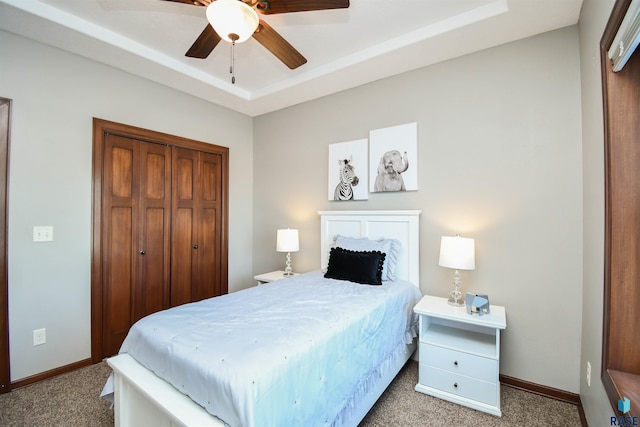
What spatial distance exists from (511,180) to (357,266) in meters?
1.45

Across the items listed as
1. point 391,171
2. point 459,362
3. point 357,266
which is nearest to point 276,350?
point 357,266

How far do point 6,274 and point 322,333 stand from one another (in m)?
2.55

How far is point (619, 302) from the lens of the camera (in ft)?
4.25

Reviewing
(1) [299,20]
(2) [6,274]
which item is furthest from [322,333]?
(2) [6,274]

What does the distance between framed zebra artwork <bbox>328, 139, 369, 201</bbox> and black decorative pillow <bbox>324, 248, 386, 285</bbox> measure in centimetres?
72

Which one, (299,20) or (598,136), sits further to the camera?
(299,20)

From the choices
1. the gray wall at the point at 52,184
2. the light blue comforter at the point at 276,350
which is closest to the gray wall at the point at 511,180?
the light blue comforter at the point at 276,350

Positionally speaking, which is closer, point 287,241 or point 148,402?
point 148,402

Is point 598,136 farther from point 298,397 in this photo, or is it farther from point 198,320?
point 198,320

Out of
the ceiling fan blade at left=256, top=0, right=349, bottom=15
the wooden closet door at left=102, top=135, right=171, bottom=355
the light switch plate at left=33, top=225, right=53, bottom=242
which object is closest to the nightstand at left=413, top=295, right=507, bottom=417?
the ceiling fan blade at left=256, top=0, right=349, bottom=15

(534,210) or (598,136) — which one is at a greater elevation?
(598,136)

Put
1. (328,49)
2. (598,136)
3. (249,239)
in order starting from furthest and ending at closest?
(249,239) → (328,49) → (598,136)

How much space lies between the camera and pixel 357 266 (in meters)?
2.55

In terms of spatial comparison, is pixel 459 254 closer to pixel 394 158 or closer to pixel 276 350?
pixel 394 158
